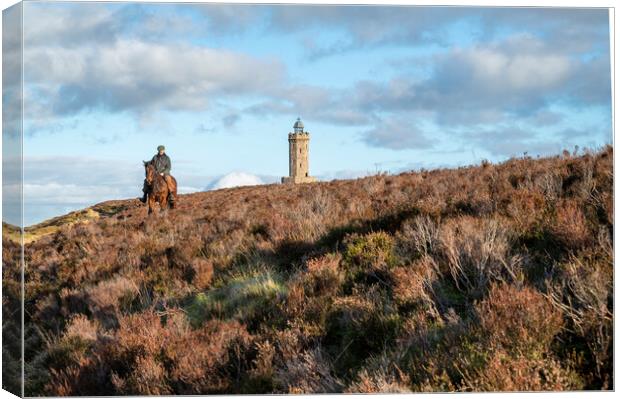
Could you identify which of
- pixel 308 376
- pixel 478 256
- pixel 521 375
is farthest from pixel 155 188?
pixel 521 375

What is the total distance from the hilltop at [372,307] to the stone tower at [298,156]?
6121 mm

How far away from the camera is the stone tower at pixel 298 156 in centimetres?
1979

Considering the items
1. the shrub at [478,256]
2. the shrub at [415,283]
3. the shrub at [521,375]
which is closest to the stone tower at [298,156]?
the shrub at [478,256]

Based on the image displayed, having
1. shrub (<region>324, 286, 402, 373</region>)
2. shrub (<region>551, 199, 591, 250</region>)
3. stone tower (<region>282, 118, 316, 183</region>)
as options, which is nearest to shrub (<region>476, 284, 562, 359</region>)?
shrub (<region>324, 286, 402, 373</region>)

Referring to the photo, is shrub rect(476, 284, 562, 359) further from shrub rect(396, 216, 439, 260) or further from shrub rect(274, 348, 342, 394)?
shrub rect(396, 216, 439, 260)

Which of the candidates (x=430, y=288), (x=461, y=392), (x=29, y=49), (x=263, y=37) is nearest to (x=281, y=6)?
(x=263, y=37)

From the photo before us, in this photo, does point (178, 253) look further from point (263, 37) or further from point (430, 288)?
point (430, 288)

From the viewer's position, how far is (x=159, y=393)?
255 inches

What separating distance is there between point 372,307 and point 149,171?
16.9 meters

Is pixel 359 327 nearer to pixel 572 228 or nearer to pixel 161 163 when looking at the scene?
pixel 572 228

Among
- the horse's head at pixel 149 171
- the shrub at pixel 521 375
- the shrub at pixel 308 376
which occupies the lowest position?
the shrub at pixel 308 376

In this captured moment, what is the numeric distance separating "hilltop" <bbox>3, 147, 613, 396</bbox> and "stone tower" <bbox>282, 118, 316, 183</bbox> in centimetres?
612

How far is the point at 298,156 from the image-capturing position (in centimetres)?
2102

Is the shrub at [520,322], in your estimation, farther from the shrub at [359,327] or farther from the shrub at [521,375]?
the shrub at [359,327]
